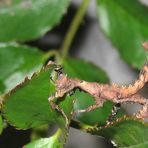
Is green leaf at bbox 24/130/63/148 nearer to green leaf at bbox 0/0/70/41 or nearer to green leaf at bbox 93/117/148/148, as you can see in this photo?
green leaf at bbox 93/117/148/148

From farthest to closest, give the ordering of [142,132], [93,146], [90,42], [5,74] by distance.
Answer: [90,42]
[93,146]
[5,74]
[142,132]

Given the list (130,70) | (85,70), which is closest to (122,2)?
(85,70)

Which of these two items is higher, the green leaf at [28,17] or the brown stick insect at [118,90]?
the brown stick insect at [118,90]

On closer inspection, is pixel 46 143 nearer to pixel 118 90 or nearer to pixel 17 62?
pixel 118 90

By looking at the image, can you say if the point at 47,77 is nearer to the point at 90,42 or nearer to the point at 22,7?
the point at 22,7

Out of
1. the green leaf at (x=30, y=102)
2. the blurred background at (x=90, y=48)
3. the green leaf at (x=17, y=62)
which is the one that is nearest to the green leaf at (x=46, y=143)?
the green leaf at (x=30, y=102)

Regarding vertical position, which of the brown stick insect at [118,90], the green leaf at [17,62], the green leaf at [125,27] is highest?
the brown stick insect at [118,90]

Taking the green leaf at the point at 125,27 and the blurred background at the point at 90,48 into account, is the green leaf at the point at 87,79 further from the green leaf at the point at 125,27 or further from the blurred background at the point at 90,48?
the blurred background at the point at 90,48
